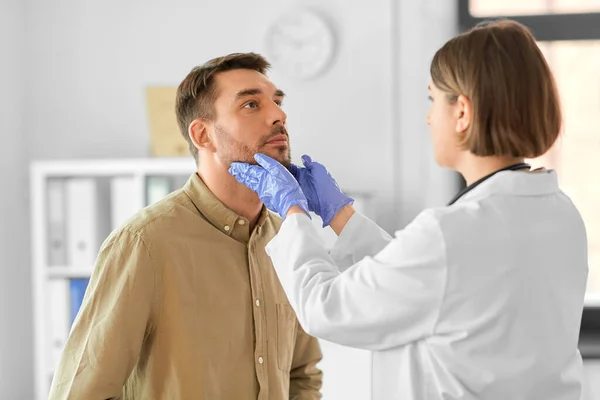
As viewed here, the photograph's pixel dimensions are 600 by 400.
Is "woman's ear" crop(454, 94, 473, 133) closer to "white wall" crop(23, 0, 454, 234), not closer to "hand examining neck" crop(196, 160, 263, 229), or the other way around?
"hand examining neck" crop(196, 160, 263, 229)

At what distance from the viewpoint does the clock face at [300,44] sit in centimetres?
325

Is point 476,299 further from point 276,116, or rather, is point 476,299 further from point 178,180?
point 178,180

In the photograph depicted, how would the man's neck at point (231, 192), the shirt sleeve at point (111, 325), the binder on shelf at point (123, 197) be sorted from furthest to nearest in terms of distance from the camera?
the binder on shelf at point (123, 197), the man's neck at point (231, 192), the shirt sleeve at point (111, 325)

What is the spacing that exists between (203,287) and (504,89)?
682 mm

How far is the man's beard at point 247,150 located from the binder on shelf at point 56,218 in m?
1.59

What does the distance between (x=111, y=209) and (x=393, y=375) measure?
199cm

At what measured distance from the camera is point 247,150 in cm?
159

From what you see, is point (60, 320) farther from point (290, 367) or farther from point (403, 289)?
point (403, 289)

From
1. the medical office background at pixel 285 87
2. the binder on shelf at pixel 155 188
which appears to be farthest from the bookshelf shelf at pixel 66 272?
the binder on shelf at pixel 155 188

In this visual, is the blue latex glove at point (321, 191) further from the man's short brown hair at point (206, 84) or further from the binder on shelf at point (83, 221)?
the binder on shelf at point (83, 221)

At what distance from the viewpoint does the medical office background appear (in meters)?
3.24

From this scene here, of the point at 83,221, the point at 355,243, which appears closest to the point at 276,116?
the point at 355,243

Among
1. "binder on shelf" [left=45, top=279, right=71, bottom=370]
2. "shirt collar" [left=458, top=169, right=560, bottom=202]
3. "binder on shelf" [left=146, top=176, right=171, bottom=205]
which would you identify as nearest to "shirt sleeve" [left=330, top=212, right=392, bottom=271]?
"shirt collar" [left=458, top=169, right=560, bottom=202]

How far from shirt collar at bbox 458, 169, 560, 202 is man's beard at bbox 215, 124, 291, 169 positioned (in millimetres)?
501
